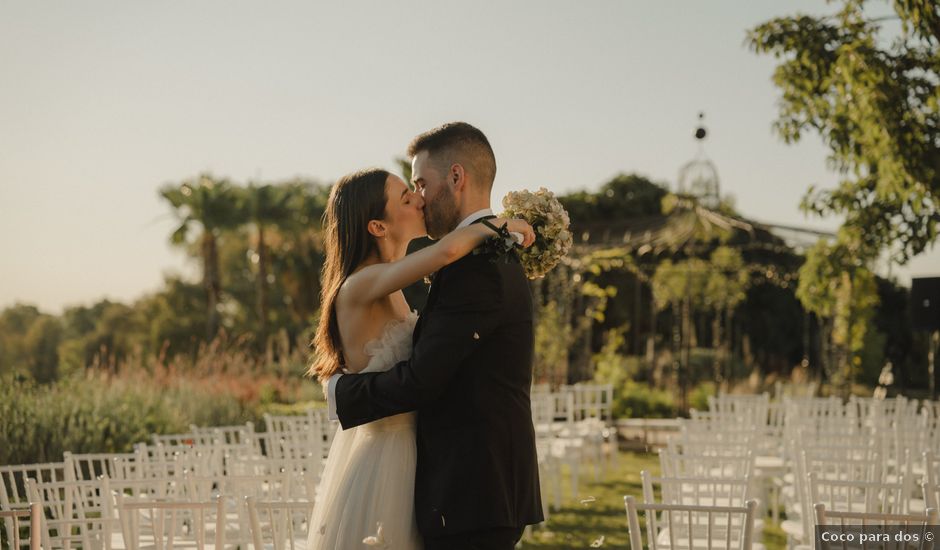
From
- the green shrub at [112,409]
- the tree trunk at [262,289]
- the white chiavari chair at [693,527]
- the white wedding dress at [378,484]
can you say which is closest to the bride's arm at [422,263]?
the white wedding dress at [378,484]

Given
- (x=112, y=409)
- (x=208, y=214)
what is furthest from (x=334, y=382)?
(x=208, y=214)

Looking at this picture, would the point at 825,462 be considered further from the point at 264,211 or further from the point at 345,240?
the point at 264,211

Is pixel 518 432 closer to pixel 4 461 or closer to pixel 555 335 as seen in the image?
pixel 4 461

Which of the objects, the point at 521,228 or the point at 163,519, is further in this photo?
the point at 163,519

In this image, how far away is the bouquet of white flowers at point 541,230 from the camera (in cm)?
301

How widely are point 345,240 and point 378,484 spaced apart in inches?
27.7

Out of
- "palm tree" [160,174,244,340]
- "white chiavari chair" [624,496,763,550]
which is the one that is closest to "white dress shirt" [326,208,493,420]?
"white chiavari chair" [624,496,763,550]

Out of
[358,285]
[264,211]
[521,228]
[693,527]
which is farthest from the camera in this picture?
[264,211]

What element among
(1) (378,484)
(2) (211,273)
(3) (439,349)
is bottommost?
(1) (378,484)

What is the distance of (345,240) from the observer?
3076mm

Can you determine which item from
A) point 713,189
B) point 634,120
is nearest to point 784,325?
point 713,189

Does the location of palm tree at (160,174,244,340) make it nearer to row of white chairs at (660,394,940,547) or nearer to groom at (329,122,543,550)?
row of white chairs at (660,394,940,547)

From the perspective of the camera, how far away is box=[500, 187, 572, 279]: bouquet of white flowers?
3010 millimetres

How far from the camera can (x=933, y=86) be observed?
8.84 m
